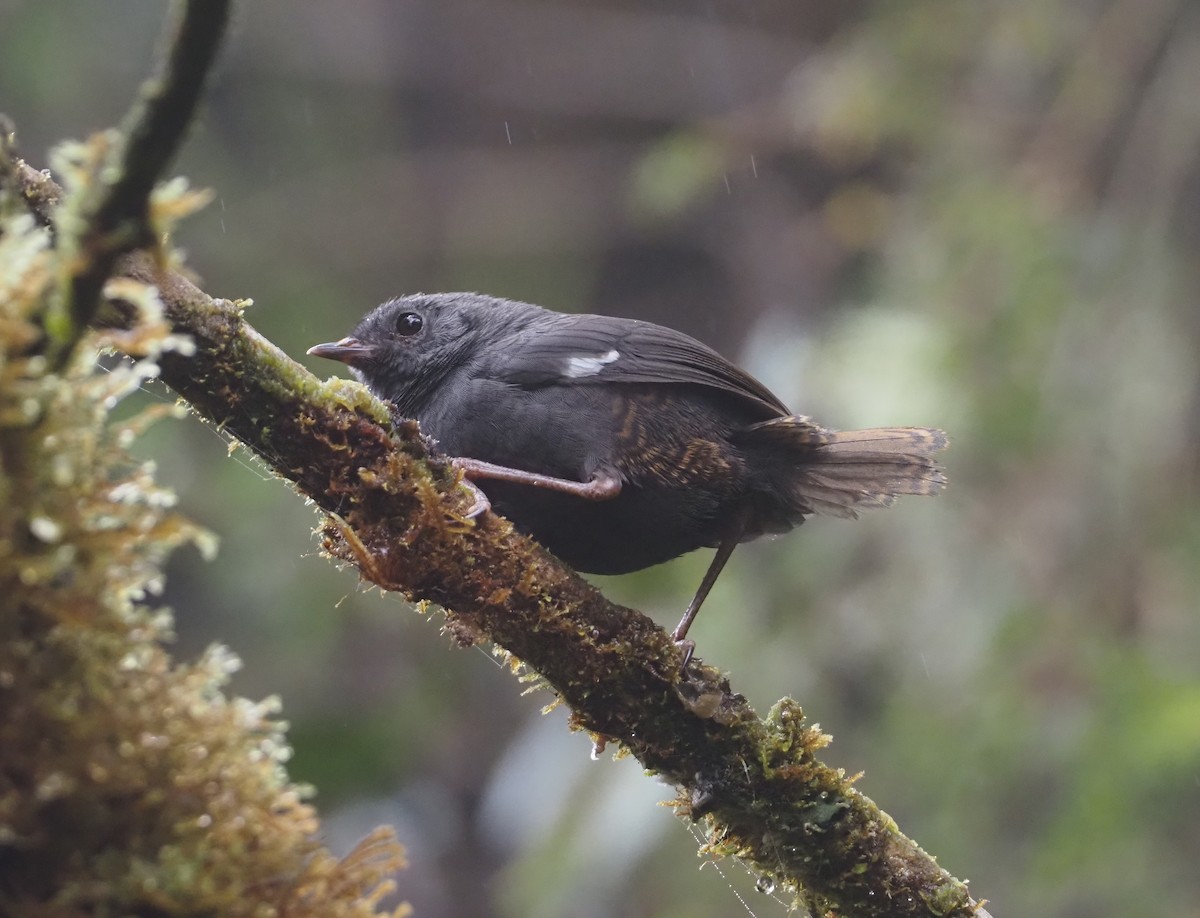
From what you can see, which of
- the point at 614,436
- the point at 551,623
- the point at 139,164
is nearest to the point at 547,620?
the point at 551,623

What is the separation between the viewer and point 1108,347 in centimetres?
565

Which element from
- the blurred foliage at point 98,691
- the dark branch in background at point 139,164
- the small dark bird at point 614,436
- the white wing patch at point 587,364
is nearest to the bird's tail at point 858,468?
the small dark bird at point 614,436

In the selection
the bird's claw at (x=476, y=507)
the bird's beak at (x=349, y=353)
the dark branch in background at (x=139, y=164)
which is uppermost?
the bird's beak at (x=349, y=353)

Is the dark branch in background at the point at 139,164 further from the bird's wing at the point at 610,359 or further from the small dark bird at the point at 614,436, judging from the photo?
the bird's wing at the point at 610,359

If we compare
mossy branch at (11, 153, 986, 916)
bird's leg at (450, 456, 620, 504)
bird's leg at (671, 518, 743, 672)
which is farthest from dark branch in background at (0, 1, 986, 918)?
bird's leg at (450, 456, 620, 504)

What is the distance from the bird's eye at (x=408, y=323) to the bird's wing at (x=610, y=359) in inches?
16.6

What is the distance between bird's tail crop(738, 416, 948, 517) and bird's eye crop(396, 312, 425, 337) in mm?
1244

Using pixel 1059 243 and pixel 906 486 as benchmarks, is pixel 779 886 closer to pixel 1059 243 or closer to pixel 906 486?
pixel 906 486

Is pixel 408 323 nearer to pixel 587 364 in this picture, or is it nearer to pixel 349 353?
pixel 349 353

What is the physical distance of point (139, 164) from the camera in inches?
50.1

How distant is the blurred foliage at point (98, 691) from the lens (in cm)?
129

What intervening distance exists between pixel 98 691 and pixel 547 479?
6.27 ft

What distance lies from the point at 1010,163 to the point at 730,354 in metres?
3.24

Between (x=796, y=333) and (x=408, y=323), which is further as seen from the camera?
(x=796, y=333)
